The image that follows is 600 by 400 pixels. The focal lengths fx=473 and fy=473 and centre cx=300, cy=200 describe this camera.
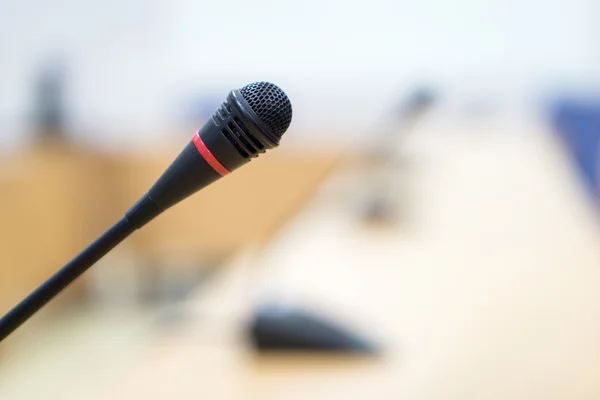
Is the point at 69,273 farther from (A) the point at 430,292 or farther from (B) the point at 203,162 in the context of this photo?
(A) the point at 430,292

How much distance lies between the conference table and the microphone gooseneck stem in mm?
373

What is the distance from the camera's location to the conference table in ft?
1.93

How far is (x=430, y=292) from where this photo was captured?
0.82 metres

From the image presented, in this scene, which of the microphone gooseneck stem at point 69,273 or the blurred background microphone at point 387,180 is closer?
the microphone gooseneck stem at point 69,273

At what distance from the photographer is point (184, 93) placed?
54.2 inches

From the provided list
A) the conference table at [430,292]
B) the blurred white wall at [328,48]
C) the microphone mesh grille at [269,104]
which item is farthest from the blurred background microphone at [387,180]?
the microphone mesh grille at [269,104]

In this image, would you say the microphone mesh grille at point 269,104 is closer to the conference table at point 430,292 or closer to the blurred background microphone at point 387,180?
the conference table at point 430,292

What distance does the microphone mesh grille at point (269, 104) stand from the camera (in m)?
0.22

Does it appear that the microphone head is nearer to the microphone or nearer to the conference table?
the microphone

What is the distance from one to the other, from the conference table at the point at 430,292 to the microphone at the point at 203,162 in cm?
39

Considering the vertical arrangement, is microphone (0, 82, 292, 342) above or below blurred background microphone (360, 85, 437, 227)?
below

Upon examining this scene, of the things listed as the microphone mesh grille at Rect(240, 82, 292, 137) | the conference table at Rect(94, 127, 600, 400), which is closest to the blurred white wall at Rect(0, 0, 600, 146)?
the conference table at Rect(94, 127, 600, 400)

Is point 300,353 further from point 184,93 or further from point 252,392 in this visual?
point 184,93

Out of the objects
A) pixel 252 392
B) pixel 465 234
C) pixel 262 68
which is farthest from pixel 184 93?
pixel 252 392
